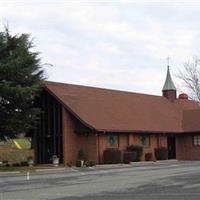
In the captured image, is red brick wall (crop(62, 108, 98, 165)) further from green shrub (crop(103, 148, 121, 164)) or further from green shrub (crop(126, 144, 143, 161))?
green shrub (crop(126, 144, 143, 161))

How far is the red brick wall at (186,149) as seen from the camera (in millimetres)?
55844

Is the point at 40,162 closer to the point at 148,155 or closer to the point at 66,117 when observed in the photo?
the point at 66,117

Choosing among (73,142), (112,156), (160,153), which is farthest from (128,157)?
(160,153)

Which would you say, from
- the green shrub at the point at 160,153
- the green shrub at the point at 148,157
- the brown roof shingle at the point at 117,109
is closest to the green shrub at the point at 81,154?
the brown roof shingle at the point at 117,109

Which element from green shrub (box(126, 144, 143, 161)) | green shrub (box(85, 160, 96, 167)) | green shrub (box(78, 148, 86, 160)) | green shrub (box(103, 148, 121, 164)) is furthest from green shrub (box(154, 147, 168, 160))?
green shrub (box(85, 160, 96, 167))

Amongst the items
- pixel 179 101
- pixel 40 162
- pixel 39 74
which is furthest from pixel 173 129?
pixel 39 74

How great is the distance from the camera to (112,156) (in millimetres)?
46188

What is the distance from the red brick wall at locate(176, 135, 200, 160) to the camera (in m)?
55.8

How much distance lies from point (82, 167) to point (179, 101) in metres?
23.5

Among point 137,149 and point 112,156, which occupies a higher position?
point 137,149

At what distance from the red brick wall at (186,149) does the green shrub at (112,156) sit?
1158 centimetres

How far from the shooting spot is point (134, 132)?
49375mm

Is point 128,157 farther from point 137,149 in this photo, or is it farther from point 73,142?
point 73,142

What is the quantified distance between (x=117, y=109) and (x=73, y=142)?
20.7 ft
